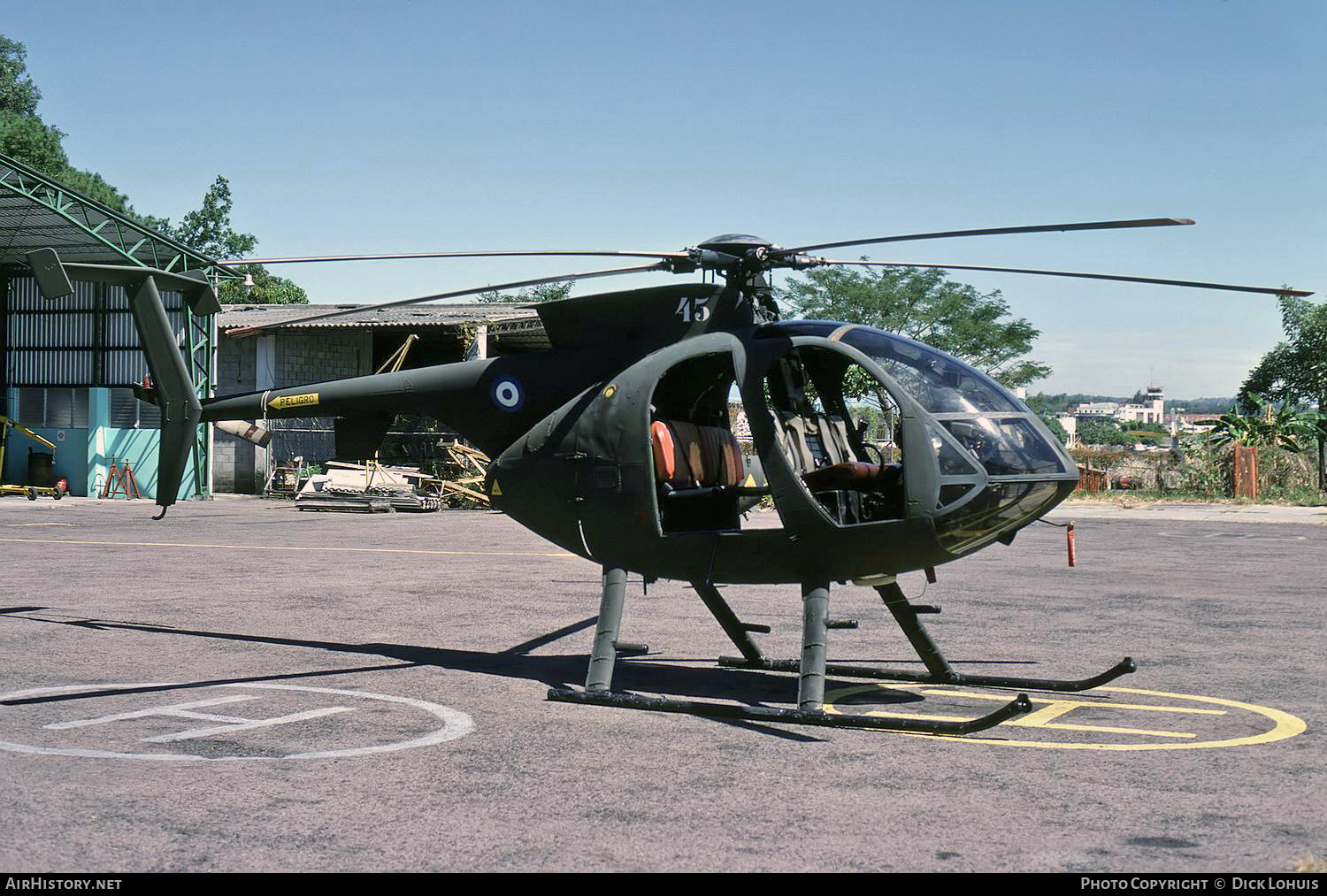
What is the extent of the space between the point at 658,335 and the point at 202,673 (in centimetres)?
440

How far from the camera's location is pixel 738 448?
9875mm

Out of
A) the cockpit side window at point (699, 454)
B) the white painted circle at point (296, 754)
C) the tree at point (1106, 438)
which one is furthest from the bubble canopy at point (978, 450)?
the tree at point (1106, 438)

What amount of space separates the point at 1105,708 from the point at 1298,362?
57664 mm

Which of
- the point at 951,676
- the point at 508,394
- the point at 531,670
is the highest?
the point at 508,394

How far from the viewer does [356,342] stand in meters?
40.0

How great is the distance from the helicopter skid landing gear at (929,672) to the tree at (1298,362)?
52.0 meters

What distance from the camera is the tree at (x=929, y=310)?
63.1 meters

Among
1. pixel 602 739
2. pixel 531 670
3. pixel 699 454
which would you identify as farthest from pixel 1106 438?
pixel 602 739

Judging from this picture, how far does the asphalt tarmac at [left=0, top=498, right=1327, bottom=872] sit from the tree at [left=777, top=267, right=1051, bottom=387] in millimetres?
48752

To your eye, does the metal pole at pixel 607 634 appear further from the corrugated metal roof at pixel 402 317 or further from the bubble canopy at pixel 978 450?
the corrugated metal roof at pixel 402 317

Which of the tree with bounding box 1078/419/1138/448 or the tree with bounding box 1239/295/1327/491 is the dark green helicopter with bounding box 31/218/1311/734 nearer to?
the tree with bounding box 1239/295/1327/491

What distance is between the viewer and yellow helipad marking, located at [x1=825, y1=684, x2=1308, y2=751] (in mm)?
7191

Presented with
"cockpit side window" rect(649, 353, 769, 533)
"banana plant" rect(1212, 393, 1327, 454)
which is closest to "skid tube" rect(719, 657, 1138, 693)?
"cockpit side window" rect(649, 353, 769, 533)

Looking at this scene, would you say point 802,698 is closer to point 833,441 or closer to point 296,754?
point 833,441
